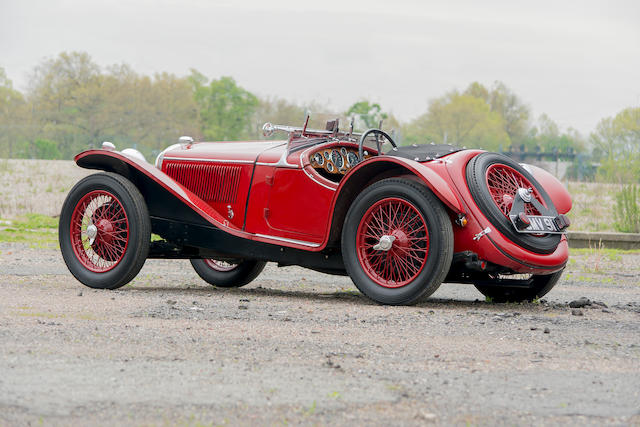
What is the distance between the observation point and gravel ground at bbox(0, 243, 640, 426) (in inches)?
130

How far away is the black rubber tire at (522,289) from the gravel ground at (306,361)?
0.19m

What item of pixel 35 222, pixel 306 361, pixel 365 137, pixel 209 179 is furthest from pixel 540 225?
pixel 35 222

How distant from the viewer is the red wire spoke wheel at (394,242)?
621 cm

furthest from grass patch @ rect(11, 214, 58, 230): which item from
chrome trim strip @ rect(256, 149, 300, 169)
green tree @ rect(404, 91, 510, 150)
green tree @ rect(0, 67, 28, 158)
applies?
green tree @ rect(404, 91, 510, 150)

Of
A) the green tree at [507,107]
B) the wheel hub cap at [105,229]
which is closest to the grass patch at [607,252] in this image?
the wheel hub cap at [105,229]

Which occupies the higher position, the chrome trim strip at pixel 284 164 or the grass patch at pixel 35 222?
the chrome trim strip at pixel 284 164

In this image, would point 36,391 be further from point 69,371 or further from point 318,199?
point 318,199

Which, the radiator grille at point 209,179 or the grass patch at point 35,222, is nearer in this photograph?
the radiator grille at point 209,179

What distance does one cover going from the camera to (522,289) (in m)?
7.14

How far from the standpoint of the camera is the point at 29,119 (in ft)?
158

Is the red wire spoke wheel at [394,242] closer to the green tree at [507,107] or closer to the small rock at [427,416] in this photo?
the small rock at [427,416]

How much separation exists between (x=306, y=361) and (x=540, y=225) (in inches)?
107

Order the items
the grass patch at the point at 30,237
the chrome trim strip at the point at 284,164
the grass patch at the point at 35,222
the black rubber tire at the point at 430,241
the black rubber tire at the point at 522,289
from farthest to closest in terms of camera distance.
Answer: the grass patch at the point at 35,222
the grass patch at the point at 30,237
the chrome trim strip at the point at 284,164
the black rubber tire at the point at 522,289
the black rubber tire at the point at 430,241

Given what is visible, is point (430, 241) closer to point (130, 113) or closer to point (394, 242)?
point (394, 242)
